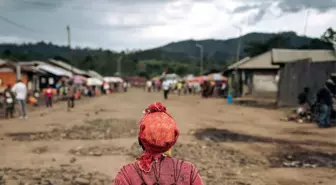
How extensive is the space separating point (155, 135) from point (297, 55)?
24.1m

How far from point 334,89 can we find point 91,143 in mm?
9759

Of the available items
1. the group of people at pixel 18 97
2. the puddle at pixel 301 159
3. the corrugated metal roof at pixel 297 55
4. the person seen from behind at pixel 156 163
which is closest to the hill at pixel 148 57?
the corrugated metal roof at pixel 297 55

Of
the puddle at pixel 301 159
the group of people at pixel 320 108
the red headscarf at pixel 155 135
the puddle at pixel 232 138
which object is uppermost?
the red headscarf at pixel 155 135

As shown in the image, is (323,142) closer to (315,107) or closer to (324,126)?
(324,126)

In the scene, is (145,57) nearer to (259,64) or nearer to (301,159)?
(259,64)

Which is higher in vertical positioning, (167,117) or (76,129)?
(167,117)

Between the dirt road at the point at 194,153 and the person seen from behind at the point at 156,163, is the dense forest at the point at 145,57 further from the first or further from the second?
the person seen from behind at the point at 156,163

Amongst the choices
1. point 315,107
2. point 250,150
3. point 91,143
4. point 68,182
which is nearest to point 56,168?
point 68,182

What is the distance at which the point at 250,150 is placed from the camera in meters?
9.27

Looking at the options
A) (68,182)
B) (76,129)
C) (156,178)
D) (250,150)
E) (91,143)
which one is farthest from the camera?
(76,129)

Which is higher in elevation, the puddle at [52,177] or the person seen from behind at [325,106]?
the person seen from behind at [325,106]

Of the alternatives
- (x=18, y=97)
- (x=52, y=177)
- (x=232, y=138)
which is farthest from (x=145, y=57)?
(x=52, y=177)

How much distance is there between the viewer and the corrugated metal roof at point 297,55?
22.9m

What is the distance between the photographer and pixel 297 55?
25.0 m
